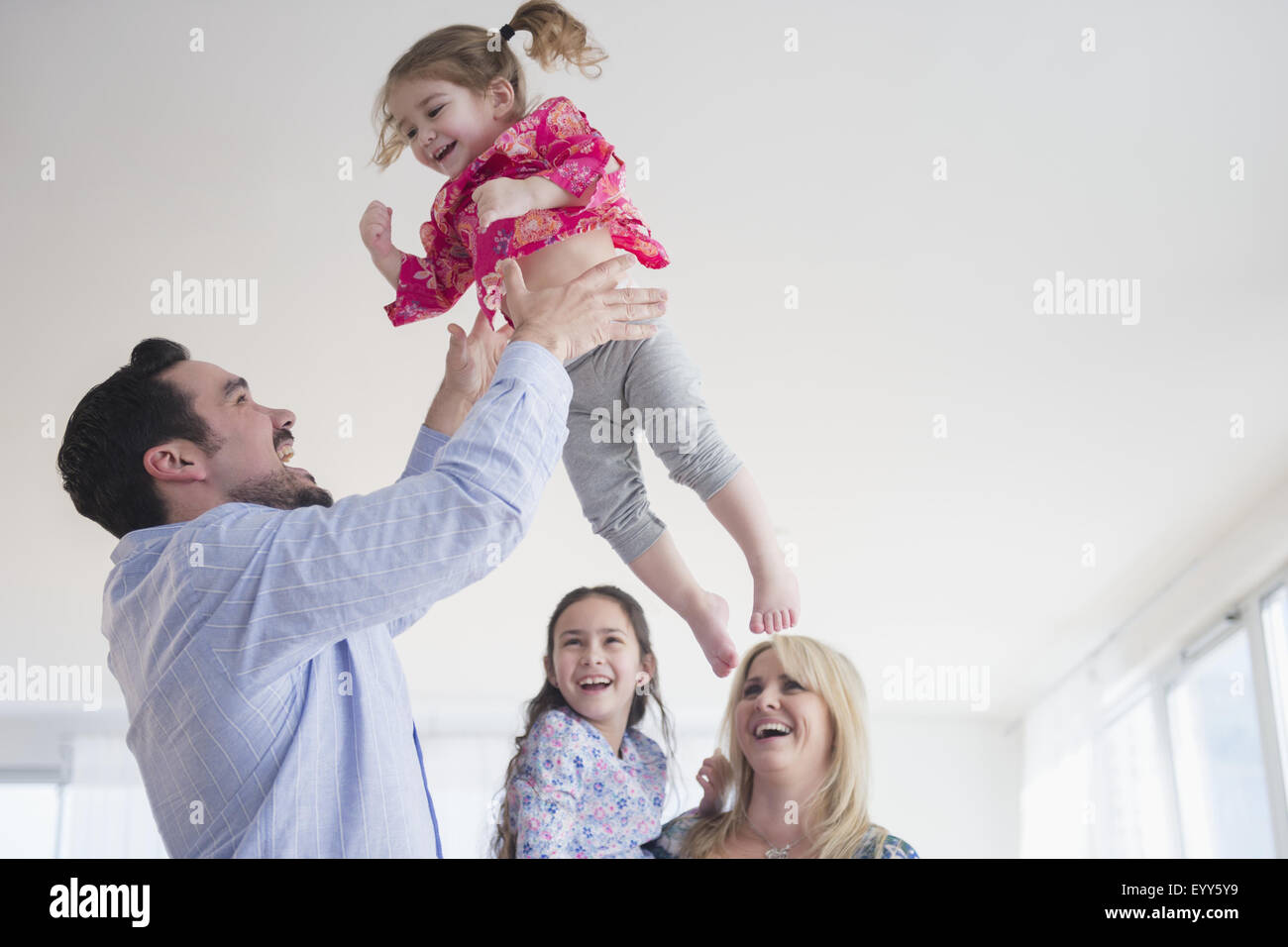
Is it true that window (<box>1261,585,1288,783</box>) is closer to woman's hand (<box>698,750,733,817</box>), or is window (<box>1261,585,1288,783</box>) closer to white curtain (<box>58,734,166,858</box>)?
woman's hand (<box>698,750,733,817</box>)

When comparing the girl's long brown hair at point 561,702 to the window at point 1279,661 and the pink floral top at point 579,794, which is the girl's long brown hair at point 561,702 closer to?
the pink floral top at point 579,794

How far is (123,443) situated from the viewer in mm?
1373

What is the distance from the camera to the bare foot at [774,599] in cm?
151

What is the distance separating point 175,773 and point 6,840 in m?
4.88

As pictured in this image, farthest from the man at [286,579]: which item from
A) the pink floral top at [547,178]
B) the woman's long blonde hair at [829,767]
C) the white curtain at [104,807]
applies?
the white curtain at [104,807]

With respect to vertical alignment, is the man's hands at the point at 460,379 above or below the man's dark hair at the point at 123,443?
above

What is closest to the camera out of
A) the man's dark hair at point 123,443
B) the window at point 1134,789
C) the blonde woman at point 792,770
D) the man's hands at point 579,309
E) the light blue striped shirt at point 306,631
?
the light blue striped shirt at point 306,631

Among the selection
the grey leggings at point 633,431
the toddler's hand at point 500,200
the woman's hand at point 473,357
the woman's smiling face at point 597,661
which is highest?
the toddler's hand at point 500,200

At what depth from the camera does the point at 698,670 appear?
5.21 m

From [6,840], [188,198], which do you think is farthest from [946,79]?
[6,840]

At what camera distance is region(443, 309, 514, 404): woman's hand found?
61.2 inches

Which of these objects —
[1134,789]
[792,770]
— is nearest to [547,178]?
[792,770]

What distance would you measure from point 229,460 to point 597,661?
577mm
